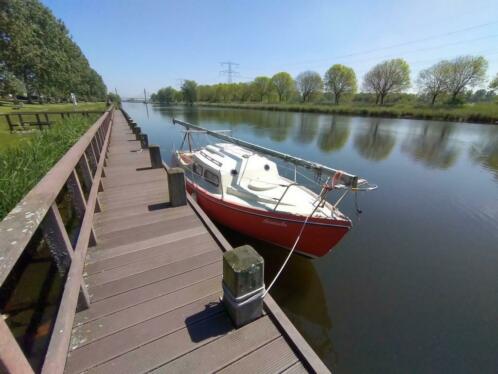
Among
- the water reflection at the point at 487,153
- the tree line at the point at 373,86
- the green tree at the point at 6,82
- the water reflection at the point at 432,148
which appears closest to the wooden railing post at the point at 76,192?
the water reflection at the point at 432,148

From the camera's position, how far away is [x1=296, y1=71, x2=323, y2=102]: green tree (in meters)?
64.7

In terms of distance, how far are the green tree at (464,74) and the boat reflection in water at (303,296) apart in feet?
197

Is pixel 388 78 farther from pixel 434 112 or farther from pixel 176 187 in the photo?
pixel 176 187

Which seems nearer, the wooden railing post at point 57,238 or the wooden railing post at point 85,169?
the wooden railing post at point 57,238

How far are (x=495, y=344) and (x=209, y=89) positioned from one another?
106 meters

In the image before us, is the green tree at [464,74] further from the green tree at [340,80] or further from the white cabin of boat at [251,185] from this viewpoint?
the white cabin of boat at [251,185]

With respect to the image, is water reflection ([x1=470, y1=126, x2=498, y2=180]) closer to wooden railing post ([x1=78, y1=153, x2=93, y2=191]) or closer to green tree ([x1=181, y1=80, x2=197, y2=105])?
wooden railing post ([x1=78, y1=153, x2=93, y2=191])

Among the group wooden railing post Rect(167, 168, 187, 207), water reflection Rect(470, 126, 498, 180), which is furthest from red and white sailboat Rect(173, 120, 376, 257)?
water reflection Rect(470, 126, 498, 180)

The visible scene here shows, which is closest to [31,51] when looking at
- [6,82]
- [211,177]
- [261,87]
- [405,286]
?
[6,82]

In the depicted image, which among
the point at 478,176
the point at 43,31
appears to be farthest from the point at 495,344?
the point at 43,31

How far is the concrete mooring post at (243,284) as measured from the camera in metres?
2.06

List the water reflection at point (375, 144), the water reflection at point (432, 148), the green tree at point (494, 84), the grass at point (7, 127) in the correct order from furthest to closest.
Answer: the green tree at point (494, 84) → the water reflection at point (375, 144) → the water reflection at point (432, 148) → the grass at point (7, 127)

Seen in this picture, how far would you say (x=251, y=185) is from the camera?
248 inches

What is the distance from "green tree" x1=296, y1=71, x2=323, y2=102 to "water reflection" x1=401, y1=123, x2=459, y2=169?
152 feet
